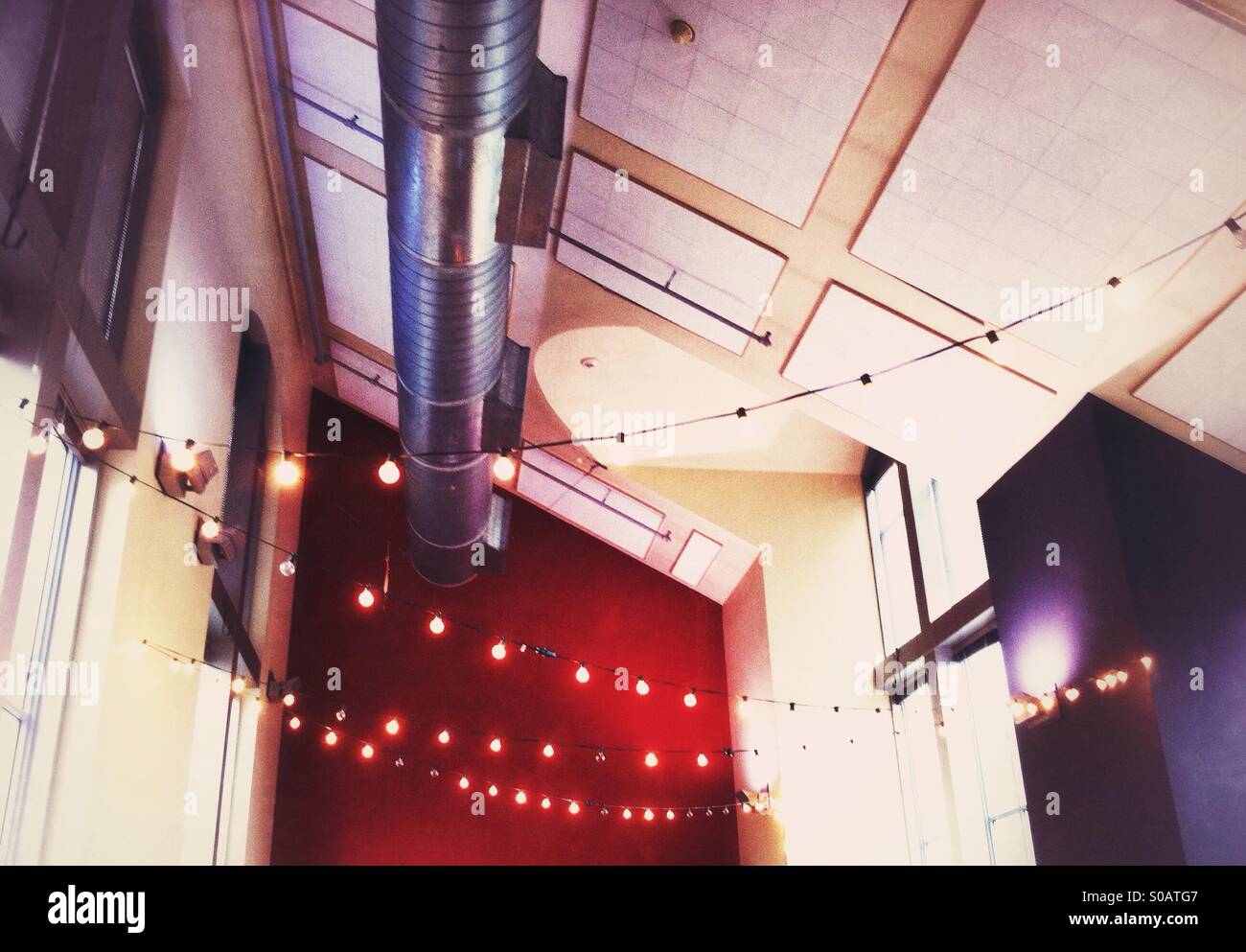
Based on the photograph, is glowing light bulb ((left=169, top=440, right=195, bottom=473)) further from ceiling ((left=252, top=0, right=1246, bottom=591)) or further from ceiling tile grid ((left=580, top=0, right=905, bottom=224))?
ceiling tile grid ((left=580, top=0, right=905, bottom=224))

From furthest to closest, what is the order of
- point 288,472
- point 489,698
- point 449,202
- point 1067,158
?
point 489,698
point 288,472
point 1067,158
point 449,202

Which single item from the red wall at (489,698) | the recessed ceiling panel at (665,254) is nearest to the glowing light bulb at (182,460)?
the recessed ceiling panel at (665,254)

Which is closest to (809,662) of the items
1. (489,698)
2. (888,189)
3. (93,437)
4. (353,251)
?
(489,698)

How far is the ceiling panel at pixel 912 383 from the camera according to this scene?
20.0 ft

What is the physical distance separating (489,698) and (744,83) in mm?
6985

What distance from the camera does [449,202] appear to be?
174 inches

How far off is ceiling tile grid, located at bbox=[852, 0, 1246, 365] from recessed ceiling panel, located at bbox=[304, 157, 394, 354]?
368 cm

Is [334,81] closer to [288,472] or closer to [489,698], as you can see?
[288,472]

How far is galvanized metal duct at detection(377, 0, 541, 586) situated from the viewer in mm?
3568

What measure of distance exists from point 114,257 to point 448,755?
6.44 m

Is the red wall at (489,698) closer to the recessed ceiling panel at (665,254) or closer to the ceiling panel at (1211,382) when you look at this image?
the recessed ceiling panel at (665,254)

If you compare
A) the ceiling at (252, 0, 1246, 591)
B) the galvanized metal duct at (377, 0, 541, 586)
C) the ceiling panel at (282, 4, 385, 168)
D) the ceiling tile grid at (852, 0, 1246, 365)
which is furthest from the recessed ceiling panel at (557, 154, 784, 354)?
the ceiling panel at (282, 4, 385, 168)
